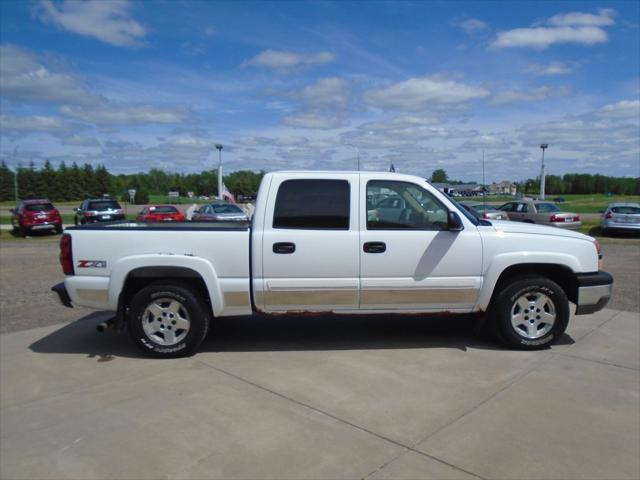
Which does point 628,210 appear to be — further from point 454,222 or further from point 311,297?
point 311,297

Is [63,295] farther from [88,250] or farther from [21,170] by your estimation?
[21,170]

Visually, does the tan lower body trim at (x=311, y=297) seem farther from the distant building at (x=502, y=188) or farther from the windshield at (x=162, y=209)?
the windshield at (x=162, y=209)

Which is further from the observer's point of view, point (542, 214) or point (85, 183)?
point (85, 183)

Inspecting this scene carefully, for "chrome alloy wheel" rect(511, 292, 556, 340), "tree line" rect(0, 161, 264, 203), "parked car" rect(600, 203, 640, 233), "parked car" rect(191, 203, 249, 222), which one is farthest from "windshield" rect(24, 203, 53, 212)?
"tree line" rect(0, 161, 264, 203)

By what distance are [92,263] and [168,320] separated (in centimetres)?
93

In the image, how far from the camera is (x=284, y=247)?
502 cm

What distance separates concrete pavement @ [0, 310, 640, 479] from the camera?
3238mm

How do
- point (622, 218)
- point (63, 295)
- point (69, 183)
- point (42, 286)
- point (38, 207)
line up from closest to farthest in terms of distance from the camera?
point (63, 295) → point (42, 286) → point (622, 218) → point (38, 207) → point (69, 183)

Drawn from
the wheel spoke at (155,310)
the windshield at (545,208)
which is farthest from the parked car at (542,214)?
the wheel spoke at (155,310)

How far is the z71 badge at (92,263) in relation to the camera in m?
5.05

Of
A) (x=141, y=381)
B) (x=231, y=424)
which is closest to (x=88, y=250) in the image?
(x=141, y=381)

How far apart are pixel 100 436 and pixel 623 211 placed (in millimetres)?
22039

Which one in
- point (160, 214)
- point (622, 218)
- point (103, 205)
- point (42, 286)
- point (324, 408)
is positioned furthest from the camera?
point (103, 205)

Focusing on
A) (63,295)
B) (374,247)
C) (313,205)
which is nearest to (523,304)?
(374,247)
